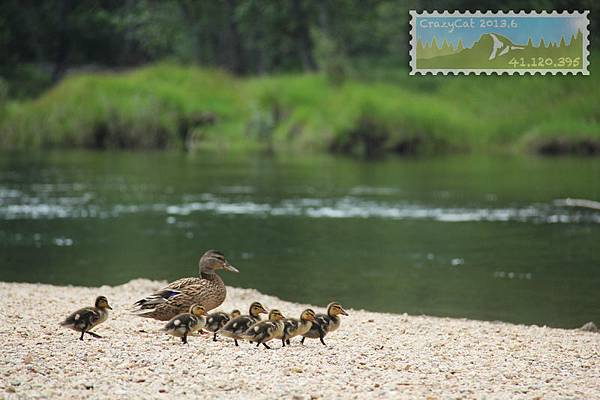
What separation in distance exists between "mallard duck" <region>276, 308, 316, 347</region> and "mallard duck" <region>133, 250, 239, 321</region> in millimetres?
1188

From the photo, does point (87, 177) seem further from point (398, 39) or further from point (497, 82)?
point (398, 39)

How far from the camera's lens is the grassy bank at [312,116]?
47906 mm

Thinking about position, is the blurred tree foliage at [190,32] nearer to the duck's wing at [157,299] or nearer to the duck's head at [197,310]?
the duck's wing at [157,299]

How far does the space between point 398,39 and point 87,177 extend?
37.5 meters

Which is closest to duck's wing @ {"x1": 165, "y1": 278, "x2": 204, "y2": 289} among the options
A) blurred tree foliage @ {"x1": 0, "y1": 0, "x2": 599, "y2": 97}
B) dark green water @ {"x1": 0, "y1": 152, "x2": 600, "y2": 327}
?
dark green water @ {"x1": 0, "y1": 152, "x2": 600, "y2": 327}

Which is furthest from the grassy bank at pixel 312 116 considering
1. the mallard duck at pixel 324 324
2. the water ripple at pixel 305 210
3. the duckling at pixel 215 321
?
the duckling at pixel 215 321

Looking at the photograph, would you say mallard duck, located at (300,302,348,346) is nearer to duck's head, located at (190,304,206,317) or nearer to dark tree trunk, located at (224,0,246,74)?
duck's head, located at (190,304,206,317)

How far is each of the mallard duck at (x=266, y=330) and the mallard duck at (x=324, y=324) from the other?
38 cm

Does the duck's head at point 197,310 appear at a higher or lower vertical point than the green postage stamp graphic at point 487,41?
lower

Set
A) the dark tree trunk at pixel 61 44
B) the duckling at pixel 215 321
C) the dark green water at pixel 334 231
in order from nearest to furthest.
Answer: the duckling at pixel 215 321 < the dark green water at pixel 334 231 < the dark tree trunk at pixel 61 44

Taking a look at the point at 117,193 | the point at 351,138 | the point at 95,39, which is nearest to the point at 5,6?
the point at 95,39

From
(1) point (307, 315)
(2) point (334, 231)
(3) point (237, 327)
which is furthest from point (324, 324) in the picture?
(2) point (334, 231)

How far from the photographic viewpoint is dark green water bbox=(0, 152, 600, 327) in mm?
16578

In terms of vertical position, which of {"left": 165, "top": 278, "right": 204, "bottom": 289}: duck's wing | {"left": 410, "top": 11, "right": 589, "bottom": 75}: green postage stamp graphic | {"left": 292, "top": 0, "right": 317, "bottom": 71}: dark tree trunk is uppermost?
{"left": 292, "top": 0, "right": 317, "bottom": 71}: dark tree trunk
